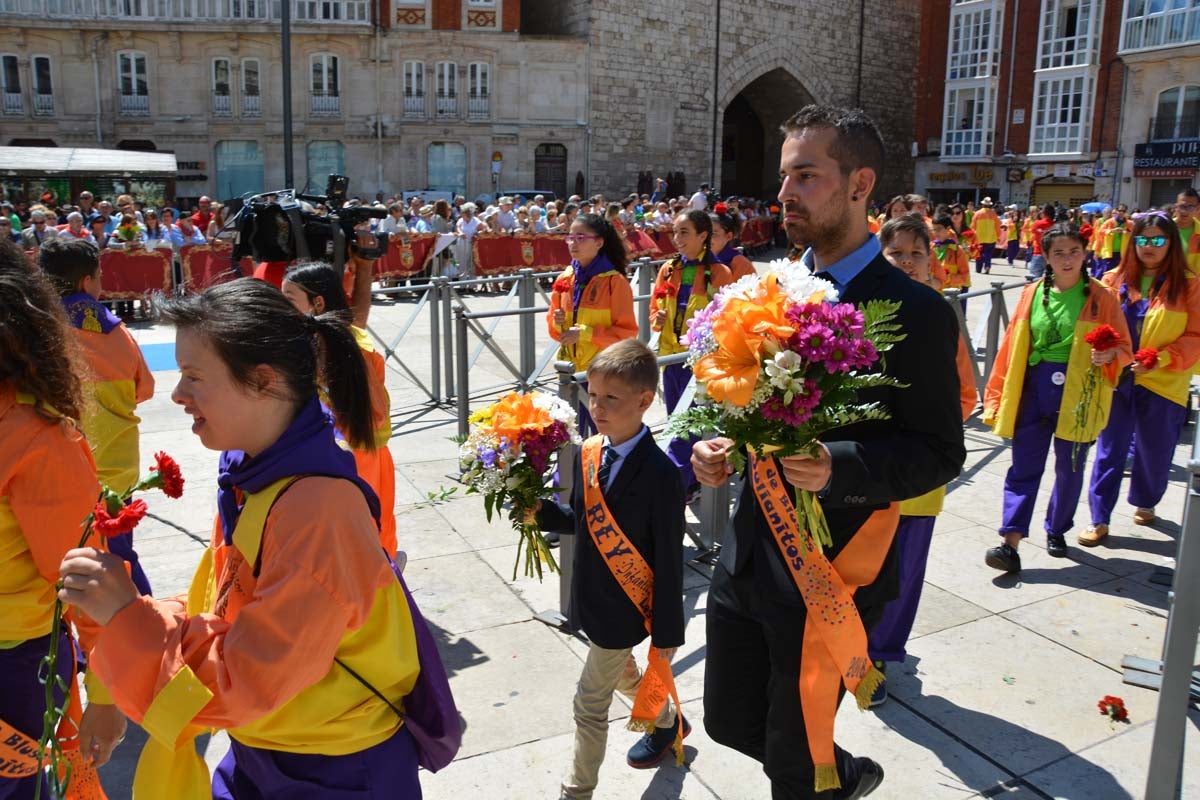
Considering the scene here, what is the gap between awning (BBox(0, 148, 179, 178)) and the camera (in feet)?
69.5

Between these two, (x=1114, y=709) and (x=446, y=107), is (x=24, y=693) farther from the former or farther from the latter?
(x=446, y=107)

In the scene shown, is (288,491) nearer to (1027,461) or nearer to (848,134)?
(848,134)

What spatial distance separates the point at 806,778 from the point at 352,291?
3591 millimetres

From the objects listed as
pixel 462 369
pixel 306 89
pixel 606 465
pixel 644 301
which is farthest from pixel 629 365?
pixel 306 89

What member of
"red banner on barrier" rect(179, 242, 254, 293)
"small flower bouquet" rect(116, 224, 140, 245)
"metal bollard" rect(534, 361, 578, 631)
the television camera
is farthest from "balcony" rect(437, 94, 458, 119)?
"metal bollard" rect(534, 361, 578, 631)

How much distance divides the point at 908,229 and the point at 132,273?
43.7ft

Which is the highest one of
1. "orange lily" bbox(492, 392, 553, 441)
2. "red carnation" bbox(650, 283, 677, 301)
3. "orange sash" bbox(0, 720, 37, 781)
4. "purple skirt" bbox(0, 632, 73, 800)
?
"red carnation" bbox(650, 283, 677, 301)

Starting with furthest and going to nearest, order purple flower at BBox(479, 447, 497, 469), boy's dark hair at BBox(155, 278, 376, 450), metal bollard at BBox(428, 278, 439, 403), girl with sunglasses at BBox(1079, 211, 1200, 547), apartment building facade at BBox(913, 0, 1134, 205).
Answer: apartment building facade at BBox(913, 0, 1134, 205), metal bollard at BBox(428, 278, 439, 403), girl with sunglasses at BBox(1079, 211, 1200, 547), purple flower at BBox(479, 447, 497, 469), boy's dark hair at BBox(155, 278, 376, 450)

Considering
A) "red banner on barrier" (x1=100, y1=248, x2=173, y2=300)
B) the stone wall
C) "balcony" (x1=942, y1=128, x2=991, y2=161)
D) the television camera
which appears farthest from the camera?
"balcony" (x1=942, y1=128, x2=991, y2=161)

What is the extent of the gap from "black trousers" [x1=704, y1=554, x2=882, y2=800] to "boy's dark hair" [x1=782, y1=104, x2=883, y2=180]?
1140 millimetres

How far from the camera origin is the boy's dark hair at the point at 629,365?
10.7ft

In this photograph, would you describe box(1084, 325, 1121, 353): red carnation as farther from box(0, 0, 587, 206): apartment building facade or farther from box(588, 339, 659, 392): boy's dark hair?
box(0, 0, 587, 206): apartment building facade

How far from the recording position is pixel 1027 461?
526cm

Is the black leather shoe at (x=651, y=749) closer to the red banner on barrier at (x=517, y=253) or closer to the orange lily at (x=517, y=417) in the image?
the orange lily at (x=517, y=417)
